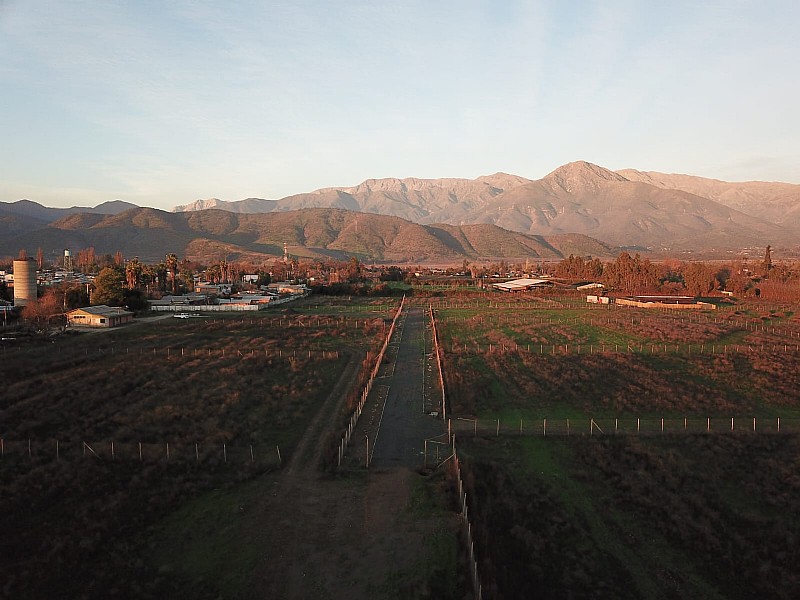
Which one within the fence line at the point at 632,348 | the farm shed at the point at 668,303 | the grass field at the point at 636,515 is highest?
the farm shed at the point at 668,303

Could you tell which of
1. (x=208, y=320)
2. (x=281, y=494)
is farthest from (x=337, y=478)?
(x=208, y=320)

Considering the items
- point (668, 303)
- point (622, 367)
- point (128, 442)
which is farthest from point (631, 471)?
point (668, 303)

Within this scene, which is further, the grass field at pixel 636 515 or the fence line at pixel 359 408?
the fence line at pixel 359 408

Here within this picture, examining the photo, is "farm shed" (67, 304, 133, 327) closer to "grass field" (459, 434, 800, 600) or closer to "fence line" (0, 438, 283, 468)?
"fence line" (0, 438, 283, 468)

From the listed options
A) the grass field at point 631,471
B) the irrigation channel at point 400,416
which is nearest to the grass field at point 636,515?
the grass field at point 631,471

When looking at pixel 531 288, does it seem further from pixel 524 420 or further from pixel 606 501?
pixel 606 501

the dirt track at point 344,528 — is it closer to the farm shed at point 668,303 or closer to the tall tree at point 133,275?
the farm shed at point 668,303

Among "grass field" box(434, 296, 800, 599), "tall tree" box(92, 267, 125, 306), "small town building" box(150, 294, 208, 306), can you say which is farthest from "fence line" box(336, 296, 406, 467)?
"small town building" box(150, 294, 208, 306)
